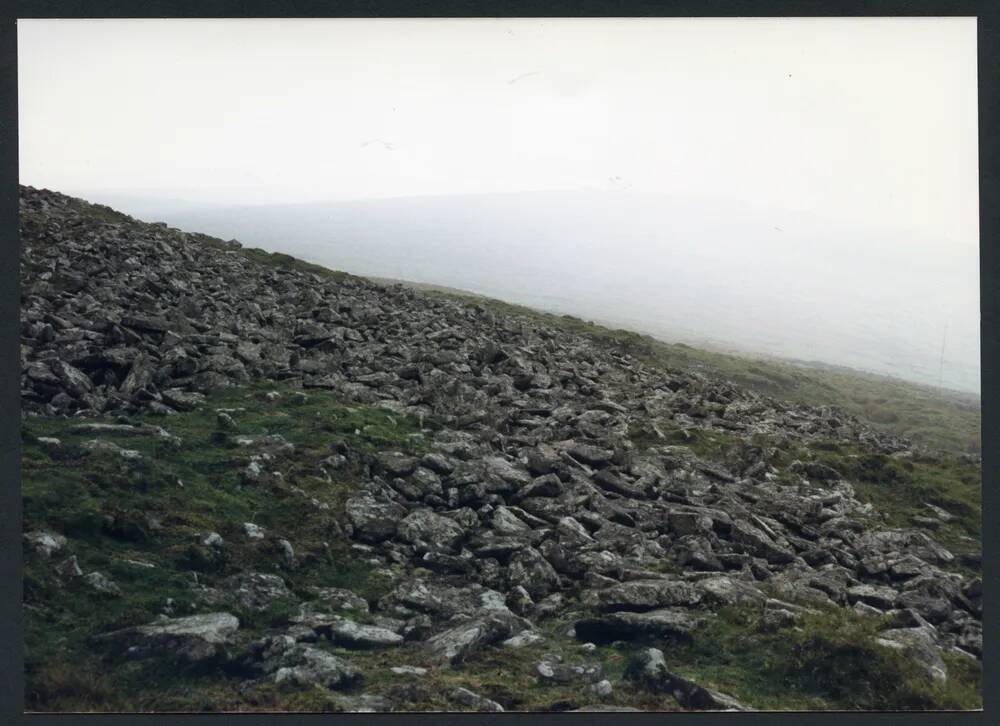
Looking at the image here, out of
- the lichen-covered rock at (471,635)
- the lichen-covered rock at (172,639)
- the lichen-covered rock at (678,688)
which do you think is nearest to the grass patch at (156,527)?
the lichen-covered rock at (172,639)

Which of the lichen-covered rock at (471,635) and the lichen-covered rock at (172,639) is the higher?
the lichen-covered rock at (471,635)

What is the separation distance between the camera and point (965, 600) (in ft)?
50.2

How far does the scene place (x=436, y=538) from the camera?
1474 centimetres

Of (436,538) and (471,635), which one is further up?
(436,538)

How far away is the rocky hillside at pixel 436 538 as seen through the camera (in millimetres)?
12875

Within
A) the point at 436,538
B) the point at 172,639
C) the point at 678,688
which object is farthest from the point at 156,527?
the point at 678,688

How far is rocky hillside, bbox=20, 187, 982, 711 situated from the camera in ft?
42.2

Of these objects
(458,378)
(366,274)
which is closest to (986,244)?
(458,378)

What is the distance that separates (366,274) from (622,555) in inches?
720

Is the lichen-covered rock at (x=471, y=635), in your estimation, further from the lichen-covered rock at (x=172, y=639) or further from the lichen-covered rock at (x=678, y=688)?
the lichen-covered rock at (x=172, y=639)

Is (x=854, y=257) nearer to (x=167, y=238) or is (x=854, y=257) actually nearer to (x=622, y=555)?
(x=622, y=555)

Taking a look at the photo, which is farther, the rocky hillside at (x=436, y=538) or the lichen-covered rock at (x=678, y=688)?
the lichen-covered rock at (x=678, y=688)

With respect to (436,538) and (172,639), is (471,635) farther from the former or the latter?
(172,639)

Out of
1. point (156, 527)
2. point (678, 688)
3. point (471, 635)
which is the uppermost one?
point (156, 527)
